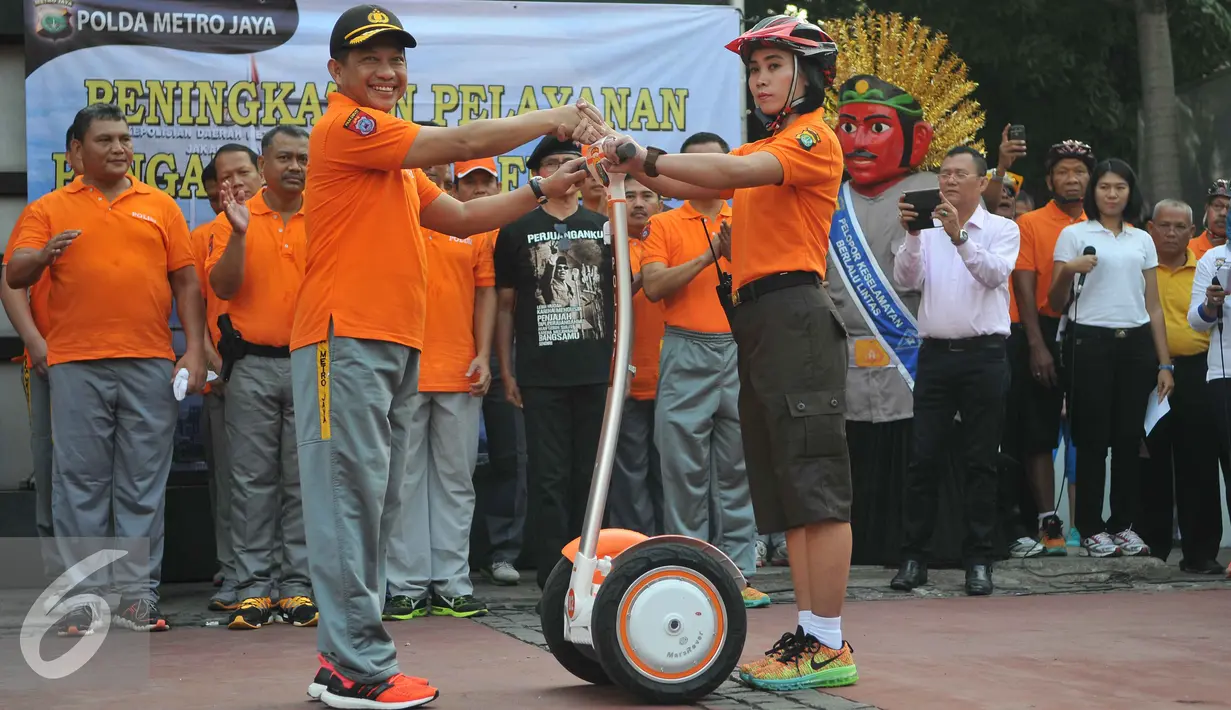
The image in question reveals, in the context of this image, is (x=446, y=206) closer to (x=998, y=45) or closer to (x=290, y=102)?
(x=290, y=102)

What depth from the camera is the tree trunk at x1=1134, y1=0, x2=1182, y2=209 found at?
14797 millimetres

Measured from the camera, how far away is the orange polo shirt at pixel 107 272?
24.6ft

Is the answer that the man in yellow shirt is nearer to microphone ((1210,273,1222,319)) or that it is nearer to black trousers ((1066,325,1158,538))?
black trousers ((1066,325,1158,538))

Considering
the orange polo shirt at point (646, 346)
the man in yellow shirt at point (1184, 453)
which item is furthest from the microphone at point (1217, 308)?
the orange polo shirt at point (646, 346)

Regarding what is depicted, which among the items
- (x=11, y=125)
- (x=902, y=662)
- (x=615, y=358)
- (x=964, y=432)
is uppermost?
(x=11, y=125)

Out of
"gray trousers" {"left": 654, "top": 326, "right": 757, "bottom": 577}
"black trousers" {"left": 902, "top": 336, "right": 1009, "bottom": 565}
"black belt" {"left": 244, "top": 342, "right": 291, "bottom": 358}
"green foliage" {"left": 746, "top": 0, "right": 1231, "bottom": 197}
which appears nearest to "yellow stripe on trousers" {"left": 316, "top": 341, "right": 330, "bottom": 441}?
"black belt" {"left": 244, "top": 342, "right": 291, "bottom": 358}

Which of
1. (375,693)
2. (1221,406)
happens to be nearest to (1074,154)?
(1221,406)

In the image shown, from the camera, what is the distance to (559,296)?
806 centimetres

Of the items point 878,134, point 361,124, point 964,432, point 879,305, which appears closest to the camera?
point 361,124

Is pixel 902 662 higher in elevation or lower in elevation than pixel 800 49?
lower

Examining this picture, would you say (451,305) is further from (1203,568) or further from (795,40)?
(1203,568)

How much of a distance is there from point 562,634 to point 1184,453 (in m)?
5.44

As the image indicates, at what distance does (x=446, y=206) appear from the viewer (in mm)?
5645

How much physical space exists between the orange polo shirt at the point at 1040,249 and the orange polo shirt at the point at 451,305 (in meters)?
3.50
